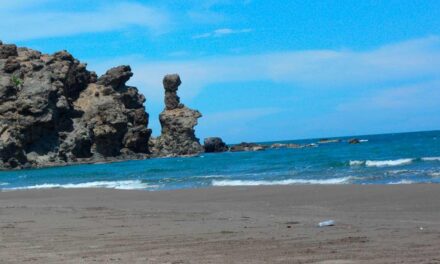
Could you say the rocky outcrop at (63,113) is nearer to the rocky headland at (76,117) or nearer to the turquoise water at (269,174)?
the rocky headland at (76,117)

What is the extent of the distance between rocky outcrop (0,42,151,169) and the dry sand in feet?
208

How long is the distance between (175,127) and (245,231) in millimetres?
94443

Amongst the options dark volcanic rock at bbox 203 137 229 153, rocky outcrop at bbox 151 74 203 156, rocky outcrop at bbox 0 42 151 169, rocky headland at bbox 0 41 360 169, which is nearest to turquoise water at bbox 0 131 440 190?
rocky outcrop at bbox 0 42 151 169

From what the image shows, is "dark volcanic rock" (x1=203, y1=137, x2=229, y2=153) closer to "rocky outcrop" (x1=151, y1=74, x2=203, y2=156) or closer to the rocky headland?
the rocky headland

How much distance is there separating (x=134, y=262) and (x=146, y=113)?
313ft

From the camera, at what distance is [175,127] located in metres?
104

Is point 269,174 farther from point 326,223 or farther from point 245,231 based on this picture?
point 245,231

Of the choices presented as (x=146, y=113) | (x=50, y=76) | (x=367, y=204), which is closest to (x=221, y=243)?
(x=367, y=204)

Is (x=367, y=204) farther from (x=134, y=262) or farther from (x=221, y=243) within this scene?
(x=134, y=262)

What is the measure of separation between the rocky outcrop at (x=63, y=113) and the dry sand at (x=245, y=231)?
63.5 metres

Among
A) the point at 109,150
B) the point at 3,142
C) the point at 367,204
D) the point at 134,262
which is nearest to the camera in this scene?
the point at 134,262

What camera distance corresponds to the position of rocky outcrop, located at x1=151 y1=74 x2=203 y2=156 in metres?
103

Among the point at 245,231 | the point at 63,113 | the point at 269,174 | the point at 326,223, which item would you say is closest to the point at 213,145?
the point at 63,113

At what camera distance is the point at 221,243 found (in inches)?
336
